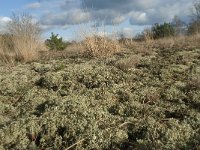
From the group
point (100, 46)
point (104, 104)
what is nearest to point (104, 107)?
point (104, 104)

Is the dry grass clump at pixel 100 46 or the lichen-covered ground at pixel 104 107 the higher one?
the dry grass clump at pixel 100 46

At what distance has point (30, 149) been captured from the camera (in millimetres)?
4898

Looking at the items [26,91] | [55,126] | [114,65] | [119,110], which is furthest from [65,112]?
[114,65]

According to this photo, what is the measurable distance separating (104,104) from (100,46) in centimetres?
449

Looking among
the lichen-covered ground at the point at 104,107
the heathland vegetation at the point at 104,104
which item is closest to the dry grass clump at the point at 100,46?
the heathland vegetation at the point at 104,104

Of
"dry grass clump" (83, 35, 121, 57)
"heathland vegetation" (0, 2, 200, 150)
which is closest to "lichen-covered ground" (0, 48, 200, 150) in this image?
"heathland vegetation" (0, 2, 200, 150)

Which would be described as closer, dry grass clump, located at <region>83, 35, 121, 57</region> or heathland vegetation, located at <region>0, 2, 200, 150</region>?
heathland vegetation, located at <region>0, 2, 200, 150</region>

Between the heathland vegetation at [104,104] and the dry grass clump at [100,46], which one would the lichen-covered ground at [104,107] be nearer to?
the heathland vegetation at [104,104]

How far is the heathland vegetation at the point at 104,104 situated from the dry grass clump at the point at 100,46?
1.77ft

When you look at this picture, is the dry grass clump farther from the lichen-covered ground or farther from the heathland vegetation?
the lichen-covered ground

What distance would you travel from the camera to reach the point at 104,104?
5953mm

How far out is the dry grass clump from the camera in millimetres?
10203

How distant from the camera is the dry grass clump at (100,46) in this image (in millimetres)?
10203

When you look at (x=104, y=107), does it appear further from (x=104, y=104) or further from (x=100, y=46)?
(x=100, y=46)
